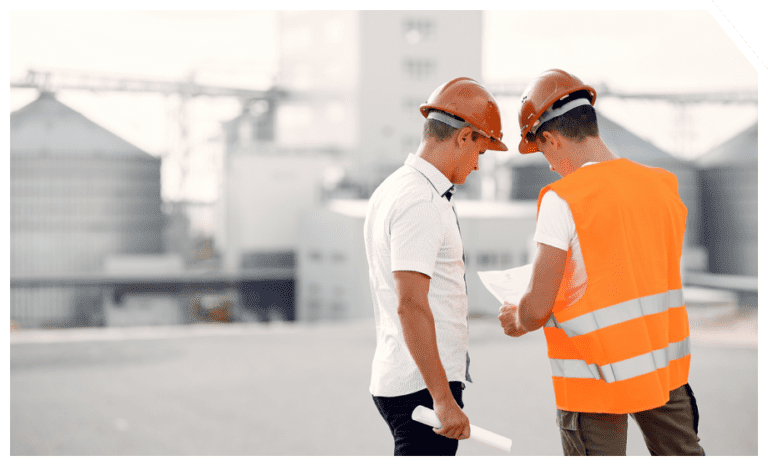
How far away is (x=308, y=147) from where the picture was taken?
30906mm

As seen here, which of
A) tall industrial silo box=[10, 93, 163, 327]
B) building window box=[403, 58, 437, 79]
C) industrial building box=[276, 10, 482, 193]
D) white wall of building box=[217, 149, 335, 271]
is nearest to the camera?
white wall of building box=[217, 149, 335, 271]

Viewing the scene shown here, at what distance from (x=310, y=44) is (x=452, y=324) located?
37.8 meters

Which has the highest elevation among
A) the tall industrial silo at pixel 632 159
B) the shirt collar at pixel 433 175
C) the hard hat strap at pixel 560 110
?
the tall industrial silo at pixel 632 159

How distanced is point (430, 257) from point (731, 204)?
32.4 metres

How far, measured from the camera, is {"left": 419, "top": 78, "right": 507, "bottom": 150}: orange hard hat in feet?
5.48

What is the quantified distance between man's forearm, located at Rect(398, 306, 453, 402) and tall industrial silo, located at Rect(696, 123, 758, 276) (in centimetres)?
3056

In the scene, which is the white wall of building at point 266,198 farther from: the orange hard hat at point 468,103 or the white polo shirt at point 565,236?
the white polo shirt at point 565,236

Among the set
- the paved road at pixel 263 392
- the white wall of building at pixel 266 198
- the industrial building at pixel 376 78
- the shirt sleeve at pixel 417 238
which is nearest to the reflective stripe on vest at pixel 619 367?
the shirt sleeve at pixel 417 238

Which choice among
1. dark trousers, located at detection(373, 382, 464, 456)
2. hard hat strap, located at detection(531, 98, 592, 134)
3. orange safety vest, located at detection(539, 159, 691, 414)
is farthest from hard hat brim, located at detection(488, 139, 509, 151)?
dark trousers, located at detection(373, 382, 464, 456)

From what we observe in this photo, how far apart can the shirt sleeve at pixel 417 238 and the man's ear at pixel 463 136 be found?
0.24 meters

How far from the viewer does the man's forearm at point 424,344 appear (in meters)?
1.52

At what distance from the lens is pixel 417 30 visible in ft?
111

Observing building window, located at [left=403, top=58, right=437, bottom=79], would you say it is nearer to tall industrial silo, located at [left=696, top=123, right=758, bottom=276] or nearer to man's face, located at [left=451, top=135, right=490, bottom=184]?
tall industrial silo, located at [left=696, top=123, right=758, bottom=276]

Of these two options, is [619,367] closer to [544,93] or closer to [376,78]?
[544,93]
